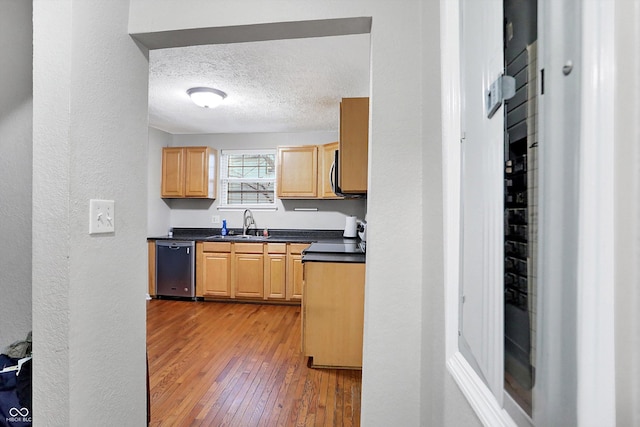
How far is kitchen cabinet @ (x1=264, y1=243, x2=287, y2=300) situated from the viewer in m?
3.85

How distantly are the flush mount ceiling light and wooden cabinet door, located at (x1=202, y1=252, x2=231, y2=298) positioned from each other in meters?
1.95

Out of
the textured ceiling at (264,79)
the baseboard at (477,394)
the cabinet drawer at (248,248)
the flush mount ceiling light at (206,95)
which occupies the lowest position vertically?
the cabinet drawer at (248,248)

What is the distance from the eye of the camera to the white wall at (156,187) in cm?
414

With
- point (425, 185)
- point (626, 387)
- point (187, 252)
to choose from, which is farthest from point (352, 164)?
point (187, 252)

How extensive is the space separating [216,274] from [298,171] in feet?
5.89

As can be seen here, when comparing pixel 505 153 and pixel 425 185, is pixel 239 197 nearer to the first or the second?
pixel 425 185

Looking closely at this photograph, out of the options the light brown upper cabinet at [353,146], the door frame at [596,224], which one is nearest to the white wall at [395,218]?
the door frame at [596,224]

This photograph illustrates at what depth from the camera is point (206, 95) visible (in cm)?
292

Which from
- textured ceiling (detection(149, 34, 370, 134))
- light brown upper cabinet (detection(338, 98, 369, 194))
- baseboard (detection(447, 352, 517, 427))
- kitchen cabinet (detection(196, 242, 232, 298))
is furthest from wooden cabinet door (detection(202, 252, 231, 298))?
baseboard (detection(447, 352, 517, 427))

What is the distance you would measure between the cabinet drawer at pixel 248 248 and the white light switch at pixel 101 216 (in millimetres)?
2789

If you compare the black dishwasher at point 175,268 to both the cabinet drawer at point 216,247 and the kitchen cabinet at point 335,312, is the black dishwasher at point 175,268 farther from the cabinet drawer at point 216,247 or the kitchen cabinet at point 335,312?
the kitchen cabinet at point 335,312

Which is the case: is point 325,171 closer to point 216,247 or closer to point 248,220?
point 248,220

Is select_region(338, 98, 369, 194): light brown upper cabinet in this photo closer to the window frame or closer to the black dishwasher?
the window frame

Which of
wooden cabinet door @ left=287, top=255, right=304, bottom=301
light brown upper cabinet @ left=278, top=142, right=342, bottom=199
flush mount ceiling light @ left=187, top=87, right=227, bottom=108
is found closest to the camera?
flush mount ceiling light @ left=187, top=87, right=227, bottom=108
